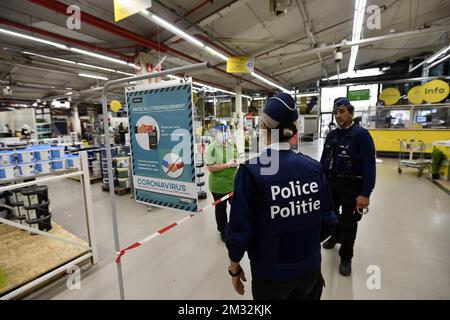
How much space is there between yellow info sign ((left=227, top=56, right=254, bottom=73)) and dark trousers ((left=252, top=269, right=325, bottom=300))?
688cm

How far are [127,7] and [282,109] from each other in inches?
102

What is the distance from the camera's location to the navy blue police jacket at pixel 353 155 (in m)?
2.07

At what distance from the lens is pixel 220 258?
267 centimetres

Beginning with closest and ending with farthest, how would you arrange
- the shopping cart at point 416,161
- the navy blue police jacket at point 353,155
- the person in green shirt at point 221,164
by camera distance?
the navy blue police jacket at point 353,155 → the person in green shirt at point 221,164 → the shopping cart at point 416,161

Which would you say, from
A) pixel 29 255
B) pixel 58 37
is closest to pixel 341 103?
pixel 29 255

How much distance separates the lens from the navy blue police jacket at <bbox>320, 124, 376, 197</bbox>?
207cm

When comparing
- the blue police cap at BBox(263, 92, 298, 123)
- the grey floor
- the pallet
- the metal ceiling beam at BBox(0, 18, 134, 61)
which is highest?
the metal ceiling beam at BBox(0, 18, 134, 61)

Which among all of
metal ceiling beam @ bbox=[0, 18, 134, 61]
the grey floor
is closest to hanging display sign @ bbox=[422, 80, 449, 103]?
the grey floor

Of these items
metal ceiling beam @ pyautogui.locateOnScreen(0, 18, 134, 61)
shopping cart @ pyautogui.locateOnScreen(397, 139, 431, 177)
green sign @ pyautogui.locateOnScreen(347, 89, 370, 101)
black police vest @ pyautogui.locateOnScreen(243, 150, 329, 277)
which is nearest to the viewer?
black police vest @ pyautogui.locateOnScreen(243, 150, 329, 277)

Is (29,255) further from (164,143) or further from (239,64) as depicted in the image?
(239,64)

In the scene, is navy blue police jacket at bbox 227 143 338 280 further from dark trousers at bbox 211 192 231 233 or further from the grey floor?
dark trousers at bbox 211 192 231 233

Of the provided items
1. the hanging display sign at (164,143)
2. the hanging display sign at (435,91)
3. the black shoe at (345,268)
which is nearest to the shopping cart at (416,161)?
the hanging display sign at (435,91)

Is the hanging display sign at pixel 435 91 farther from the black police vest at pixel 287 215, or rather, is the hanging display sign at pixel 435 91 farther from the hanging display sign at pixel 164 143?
the hanging display sign at pixel 164 143
